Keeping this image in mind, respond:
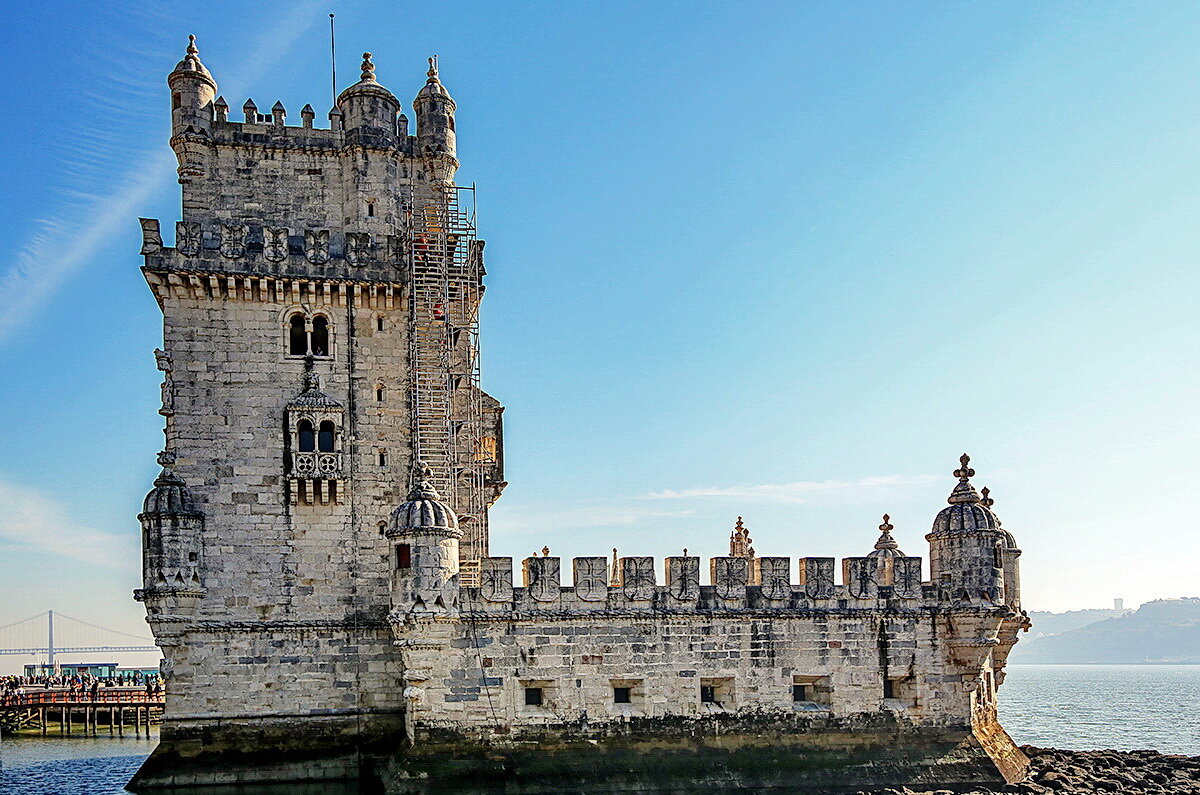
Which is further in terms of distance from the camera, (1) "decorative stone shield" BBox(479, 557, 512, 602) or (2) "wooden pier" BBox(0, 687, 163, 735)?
(2) "wooden pier" BBox(0, 687, 163, 735)

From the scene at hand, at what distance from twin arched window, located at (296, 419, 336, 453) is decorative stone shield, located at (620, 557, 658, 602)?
8817mm

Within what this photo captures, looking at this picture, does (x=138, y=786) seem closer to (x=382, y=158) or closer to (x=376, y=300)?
(x=376, y=300)

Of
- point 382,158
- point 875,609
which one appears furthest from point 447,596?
point 382,158

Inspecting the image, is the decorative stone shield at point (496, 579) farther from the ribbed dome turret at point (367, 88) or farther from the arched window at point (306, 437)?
the ribbed dome turret at point (367, 88)

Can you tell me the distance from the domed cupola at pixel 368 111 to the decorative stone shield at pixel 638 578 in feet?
46.7

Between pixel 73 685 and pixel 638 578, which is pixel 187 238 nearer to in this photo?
pixel 638 578

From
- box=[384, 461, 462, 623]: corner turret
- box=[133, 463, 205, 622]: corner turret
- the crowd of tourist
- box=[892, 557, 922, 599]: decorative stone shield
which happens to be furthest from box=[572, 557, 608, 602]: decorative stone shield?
the crowd of tourist

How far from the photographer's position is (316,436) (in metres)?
28.7

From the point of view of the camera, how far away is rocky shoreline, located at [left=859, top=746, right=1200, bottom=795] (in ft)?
90.8

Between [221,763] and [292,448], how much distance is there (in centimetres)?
832

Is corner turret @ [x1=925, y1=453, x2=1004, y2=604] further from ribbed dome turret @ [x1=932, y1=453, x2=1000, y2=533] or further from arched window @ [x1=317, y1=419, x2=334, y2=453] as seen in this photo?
arched window @ [x1=317, y1=419, x2=334, y2=453]

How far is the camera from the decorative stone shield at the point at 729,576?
88.4 feet

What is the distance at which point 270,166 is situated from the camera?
3053 cm

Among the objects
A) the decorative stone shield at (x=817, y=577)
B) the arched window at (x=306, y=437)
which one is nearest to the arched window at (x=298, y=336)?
the arched window at (x=306, y=437)
